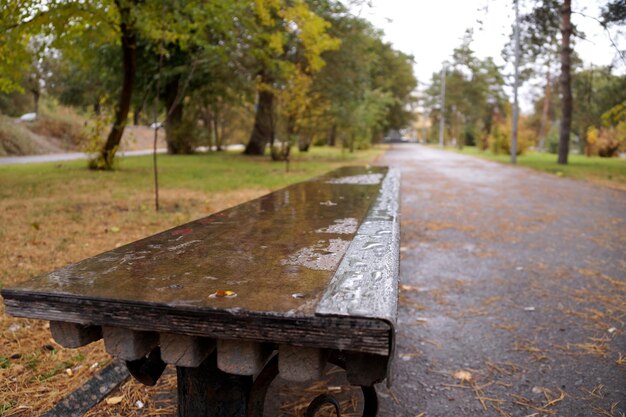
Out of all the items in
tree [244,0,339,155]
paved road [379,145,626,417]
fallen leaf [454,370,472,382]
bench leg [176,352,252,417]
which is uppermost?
tree [244,0,339,155]

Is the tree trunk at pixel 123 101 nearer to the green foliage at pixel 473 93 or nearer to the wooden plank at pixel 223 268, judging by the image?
the wooden plank at pixel 223 268

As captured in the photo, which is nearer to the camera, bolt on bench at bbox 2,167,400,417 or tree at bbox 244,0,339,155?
bolt on bench at bbox 2,167,400,417

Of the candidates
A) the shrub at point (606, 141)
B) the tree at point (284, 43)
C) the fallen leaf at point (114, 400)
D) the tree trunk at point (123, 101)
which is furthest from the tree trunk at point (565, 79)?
the fallen leaf at point (114, 400)

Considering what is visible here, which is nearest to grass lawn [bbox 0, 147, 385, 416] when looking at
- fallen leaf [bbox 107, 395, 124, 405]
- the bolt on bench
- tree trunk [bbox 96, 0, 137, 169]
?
fallen leaf [bbox 107, 395, 124, 405]

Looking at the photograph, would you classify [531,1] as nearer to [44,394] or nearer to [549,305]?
[549,305]

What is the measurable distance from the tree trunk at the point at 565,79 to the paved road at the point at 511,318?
11.7 m

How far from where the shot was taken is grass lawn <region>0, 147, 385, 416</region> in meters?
2.25

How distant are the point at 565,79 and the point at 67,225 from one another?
17426 millimetres

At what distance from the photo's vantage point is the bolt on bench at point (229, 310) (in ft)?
3.67

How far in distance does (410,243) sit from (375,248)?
139 inches

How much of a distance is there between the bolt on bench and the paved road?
2.62ft

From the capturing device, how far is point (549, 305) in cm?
332

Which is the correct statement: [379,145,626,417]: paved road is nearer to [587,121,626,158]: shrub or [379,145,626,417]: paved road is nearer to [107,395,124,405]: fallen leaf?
[107,395,124,405]: fallen leaf

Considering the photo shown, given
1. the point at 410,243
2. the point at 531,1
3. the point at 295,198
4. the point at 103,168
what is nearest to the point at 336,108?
the point at 531,1
